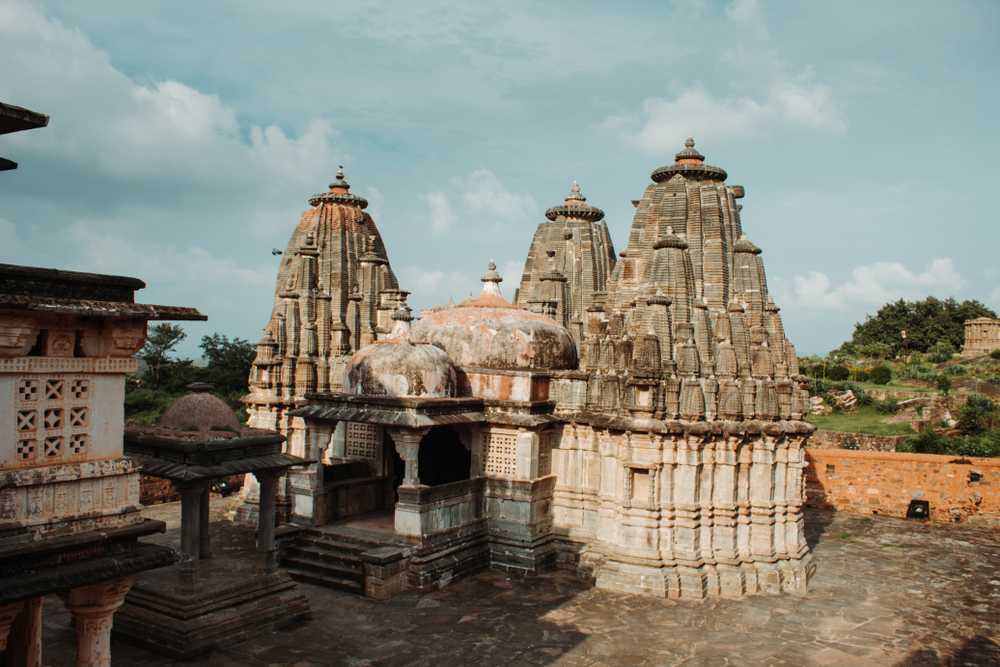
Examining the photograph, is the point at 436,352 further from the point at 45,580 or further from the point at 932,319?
the point at 932,319

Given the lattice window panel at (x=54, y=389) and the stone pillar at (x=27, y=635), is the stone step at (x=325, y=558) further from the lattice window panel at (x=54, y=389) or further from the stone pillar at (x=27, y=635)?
the lattice window panel at (x=54, y=389)

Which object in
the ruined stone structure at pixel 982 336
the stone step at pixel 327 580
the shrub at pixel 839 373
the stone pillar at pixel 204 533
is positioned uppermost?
the ruined stone structure at pixel 982 336

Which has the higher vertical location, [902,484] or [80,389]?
[80,389]

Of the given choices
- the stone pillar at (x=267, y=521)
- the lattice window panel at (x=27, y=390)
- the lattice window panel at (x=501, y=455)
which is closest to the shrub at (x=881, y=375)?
the lattice window panel at (x=501, y=455)

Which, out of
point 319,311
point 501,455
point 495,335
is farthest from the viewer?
point 319,311

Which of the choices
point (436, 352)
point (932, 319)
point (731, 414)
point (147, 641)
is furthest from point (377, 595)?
point (932, 319)

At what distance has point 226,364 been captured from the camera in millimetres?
40875

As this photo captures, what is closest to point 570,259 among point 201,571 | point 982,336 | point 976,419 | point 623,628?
point 623,628

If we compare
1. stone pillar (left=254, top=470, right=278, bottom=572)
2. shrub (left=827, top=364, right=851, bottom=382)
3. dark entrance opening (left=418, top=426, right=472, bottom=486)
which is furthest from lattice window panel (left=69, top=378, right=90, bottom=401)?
shrub (left=827, top=364, right=851, bottom=382)

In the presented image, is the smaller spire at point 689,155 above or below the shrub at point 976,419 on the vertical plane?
above

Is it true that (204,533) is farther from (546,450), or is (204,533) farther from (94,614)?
(94,614)

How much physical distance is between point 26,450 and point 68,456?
33 centimetres

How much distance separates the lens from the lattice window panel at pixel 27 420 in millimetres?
6367

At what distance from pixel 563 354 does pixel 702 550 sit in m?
5.15
